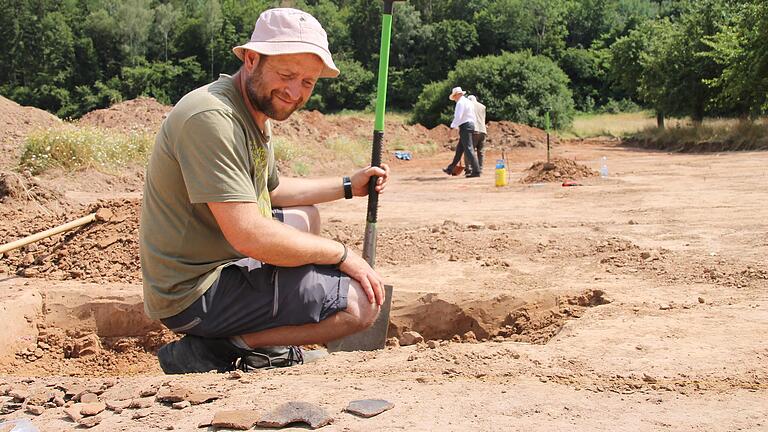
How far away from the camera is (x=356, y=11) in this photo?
6919 cm

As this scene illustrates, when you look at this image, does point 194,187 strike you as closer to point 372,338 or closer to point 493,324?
point 372,338

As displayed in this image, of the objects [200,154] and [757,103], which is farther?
[757,103]

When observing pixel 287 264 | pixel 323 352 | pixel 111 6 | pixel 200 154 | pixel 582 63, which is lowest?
pixel 323 352

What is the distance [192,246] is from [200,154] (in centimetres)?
48

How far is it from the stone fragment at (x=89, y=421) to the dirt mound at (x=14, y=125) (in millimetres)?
10949

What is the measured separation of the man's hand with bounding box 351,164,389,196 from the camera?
4316 millimetres

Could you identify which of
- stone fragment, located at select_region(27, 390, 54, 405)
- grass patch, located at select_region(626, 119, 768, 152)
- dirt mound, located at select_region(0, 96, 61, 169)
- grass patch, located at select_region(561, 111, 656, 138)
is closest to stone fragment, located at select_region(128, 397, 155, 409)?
stone fragment, located at select_region(27, 390, 54, 405)

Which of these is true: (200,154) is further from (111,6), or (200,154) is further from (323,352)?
(111,6)

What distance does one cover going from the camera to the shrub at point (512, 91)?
114 ft

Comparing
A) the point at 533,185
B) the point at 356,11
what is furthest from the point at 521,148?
the point at 356,11

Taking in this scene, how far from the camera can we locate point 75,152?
499 inches

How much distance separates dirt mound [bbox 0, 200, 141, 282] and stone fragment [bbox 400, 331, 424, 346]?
2.21 meters

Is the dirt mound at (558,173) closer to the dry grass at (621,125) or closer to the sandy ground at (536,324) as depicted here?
the sandy ground at (536,324)

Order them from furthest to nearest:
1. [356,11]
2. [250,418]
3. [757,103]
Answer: [356,11] → [757,103] → [250,418]
